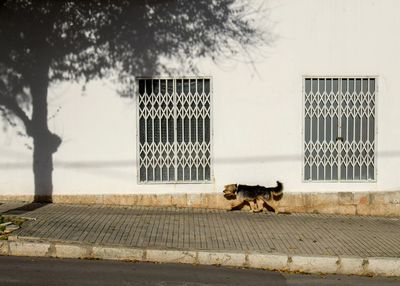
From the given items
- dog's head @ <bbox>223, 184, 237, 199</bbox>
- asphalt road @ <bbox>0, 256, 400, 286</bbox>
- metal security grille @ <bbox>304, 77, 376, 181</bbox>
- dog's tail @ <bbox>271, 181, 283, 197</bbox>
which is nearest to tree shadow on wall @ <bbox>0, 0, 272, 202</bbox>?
metal security grille @ <bbox>304, 77, 376, 181</bbox>

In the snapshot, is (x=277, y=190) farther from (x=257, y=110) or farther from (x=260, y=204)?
(x=257, y=110)

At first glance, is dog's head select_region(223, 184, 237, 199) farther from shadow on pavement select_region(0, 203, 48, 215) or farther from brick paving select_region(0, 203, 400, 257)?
shadow on pavement select_region(0, 203, 48, 215)

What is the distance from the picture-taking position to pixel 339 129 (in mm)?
10758

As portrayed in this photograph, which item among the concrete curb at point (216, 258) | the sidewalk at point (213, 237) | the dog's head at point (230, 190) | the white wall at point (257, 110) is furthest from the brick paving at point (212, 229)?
the white wall at point (257, 110)

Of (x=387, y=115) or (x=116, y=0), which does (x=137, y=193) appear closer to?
(x=116, y=0)

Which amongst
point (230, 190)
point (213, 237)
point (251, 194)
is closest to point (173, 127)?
point (230, 190)

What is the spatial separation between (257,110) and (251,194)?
1609 millimetres

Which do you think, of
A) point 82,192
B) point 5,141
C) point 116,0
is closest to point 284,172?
point 82,192

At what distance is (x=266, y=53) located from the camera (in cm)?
1057

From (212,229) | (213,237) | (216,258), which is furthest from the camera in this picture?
(212,229)

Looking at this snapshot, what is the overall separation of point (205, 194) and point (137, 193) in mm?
1303

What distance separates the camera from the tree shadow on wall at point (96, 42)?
10391 mm

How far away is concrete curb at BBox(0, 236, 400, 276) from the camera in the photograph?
7.54 meters

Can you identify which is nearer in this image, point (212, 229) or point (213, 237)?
point (213, 237)
